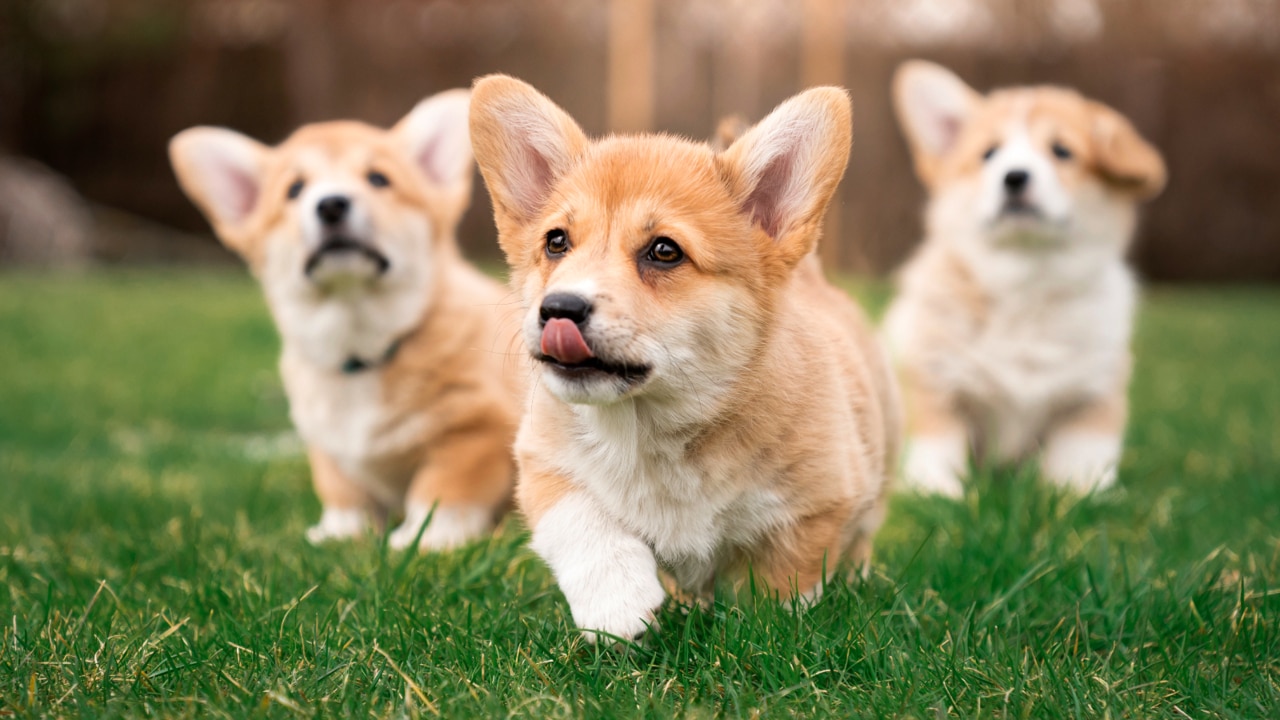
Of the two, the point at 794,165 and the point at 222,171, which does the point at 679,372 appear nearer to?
the point at 794,165

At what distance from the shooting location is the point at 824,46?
36.2 ft

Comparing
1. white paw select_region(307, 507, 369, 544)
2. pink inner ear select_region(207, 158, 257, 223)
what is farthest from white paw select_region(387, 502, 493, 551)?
pink inner ear select_region(207, 158, 257, 223)

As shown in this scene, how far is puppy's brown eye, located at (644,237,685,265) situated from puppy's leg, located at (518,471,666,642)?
1.63ft

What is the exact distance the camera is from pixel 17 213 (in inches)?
531

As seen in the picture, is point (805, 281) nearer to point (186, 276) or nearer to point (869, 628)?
point (869, 628)

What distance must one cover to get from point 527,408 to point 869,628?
35.7 inches

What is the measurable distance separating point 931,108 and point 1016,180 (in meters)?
0.69

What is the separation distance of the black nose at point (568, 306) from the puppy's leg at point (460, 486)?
1.49 metres

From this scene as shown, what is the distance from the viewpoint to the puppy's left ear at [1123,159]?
4469 mm

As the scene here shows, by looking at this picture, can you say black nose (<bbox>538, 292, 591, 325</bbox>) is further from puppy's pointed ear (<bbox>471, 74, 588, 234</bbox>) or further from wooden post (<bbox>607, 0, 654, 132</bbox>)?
wooden post (<bbox>607, 0, 654, 132</bbox>)

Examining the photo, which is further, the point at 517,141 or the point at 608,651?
the point at 517,141

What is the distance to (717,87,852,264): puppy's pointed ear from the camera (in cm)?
238

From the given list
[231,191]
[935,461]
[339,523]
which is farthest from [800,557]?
[231,191]

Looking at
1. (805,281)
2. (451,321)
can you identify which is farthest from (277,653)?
(451,321)
